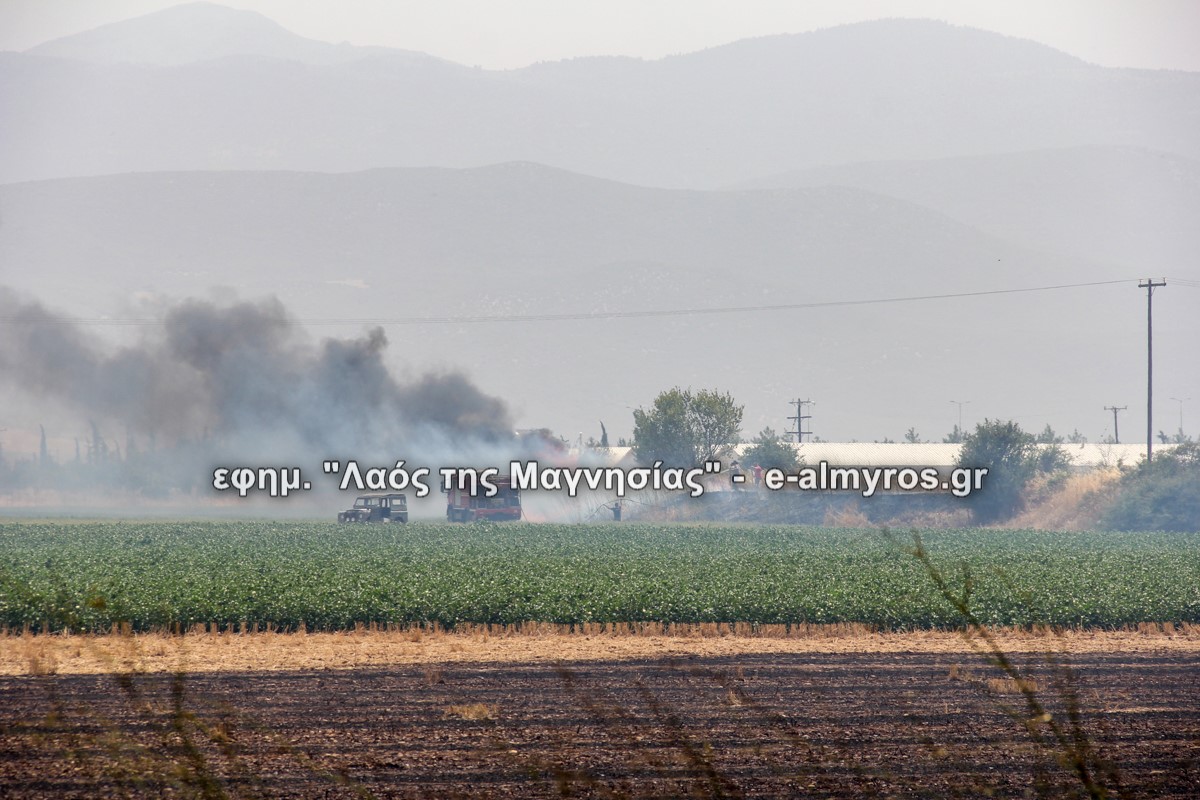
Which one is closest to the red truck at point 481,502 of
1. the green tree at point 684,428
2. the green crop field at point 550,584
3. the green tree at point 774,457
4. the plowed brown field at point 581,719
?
the green crop field at point 550,584

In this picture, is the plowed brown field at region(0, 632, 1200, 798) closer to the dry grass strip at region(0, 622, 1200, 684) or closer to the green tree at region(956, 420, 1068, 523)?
the dry grass strip at region(0, 622, 1200, 684)

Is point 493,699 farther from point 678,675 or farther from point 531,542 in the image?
point 531,542

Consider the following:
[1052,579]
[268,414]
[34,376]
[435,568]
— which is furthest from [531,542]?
[34,376]

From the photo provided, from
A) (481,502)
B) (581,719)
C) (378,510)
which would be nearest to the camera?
(581,719)

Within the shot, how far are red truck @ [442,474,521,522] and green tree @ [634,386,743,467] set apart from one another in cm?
2266

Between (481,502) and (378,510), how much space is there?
674 centimetres

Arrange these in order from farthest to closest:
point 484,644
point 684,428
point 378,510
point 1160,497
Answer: point 684,428, point 1160,497, point 378,510, point 484,644

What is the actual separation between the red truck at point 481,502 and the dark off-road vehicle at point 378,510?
15.5 ft

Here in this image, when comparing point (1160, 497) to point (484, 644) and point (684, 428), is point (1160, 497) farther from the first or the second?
point (484, 644)

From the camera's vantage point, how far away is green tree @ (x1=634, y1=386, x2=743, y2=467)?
99.6 m

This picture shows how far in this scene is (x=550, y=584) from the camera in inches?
1396

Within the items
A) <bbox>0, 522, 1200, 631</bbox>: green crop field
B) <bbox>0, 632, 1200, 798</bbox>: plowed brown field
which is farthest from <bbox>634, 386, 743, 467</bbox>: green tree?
<bbox>0, 632, 1200, 798</bbox>: plowed brown field

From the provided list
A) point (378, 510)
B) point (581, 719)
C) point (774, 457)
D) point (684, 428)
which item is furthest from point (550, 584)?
point (774, 457)

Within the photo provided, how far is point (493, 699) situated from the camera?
22.2 metres
